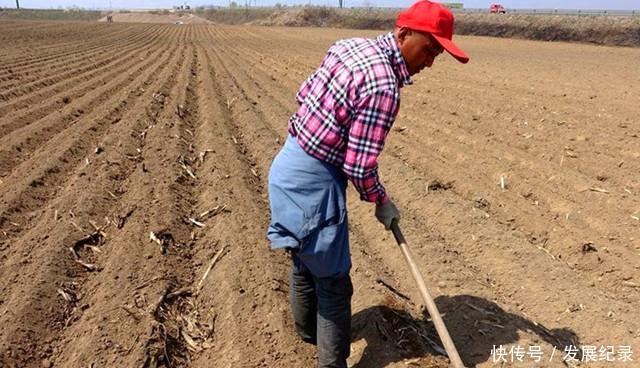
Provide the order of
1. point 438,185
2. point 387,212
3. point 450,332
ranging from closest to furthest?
point 387,212
point 450,332
point 438,185

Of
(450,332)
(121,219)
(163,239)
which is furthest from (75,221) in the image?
(450,332)

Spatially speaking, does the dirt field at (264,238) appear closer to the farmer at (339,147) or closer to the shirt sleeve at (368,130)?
the farmer at (339,147)

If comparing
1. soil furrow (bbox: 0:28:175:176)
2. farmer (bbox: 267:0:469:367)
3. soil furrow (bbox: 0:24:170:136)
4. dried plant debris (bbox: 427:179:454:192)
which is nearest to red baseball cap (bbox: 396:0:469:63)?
farmer (bbox: 267:0:469:367)

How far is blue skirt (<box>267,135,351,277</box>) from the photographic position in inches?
101

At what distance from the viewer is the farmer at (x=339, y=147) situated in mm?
2312

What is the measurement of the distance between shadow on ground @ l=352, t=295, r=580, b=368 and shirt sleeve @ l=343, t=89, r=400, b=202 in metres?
1.35

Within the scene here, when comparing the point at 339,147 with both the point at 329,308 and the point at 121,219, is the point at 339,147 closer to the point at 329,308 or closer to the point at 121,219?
the point at 329,308

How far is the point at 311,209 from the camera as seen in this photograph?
8.46 feet

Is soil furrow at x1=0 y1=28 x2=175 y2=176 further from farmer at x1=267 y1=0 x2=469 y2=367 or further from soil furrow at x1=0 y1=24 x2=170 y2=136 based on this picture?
farmer at x1=267 y1=0 x2=469 y2=367

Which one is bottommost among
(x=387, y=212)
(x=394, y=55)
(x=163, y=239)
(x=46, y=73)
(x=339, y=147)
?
(x=46, y=73)

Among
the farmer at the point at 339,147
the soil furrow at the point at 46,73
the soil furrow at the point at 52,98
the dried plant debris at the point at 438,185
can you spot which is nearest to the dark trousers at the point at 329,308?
the farmer at the point at 339,147

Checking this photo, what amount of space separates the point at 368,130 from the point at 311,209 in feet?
1.65

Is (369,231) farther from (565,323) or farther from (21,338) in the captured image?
(21,338)

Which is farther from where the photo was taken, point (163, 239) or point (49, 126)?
point (49, 126)
